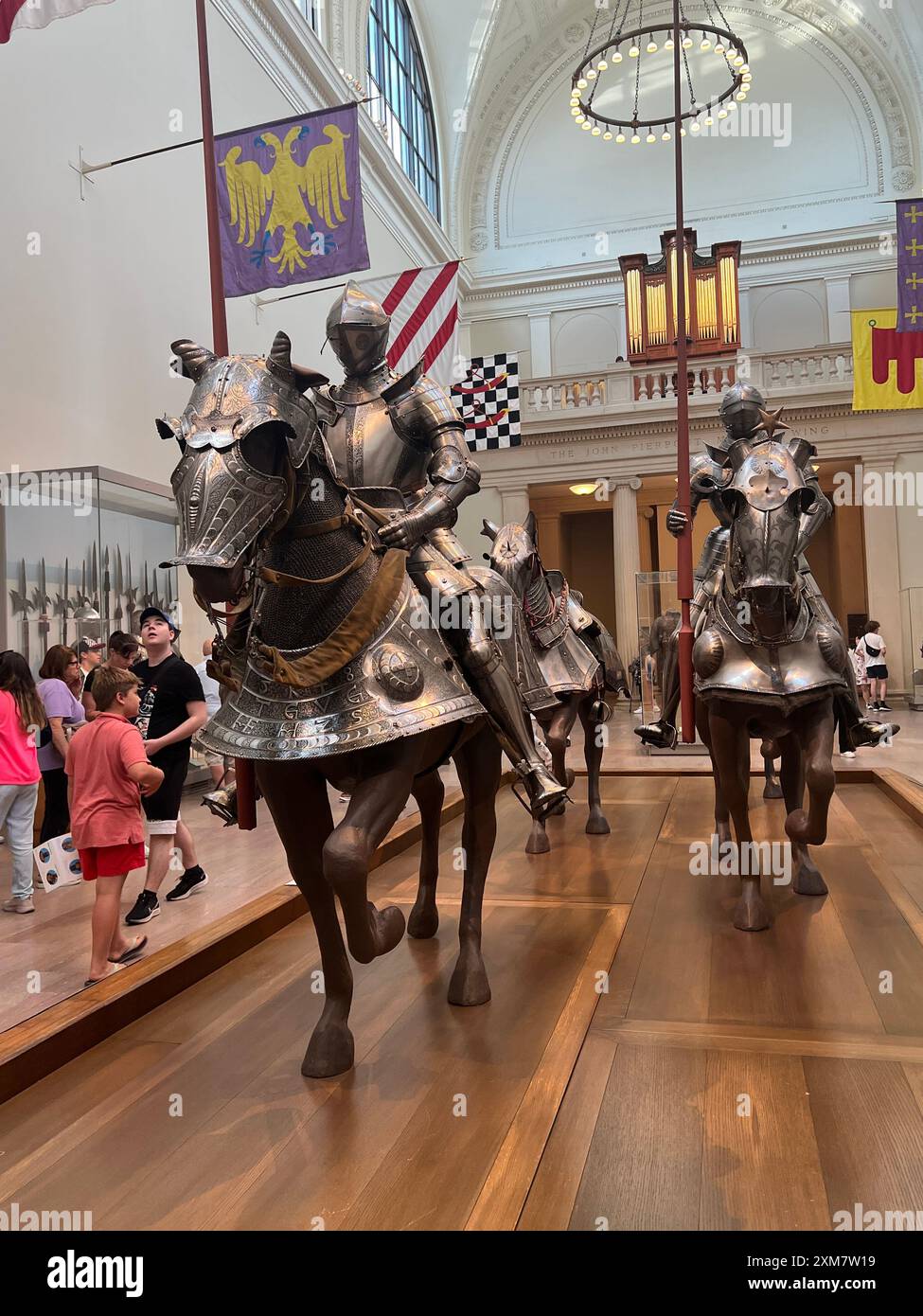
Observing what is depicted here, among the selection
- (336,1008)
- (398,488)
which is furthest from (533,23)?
(336,1008)

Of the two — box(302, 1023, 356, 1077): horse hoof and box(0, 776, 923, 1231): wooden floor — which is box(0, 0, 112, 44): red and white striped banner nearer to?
box(0, 776, 923, 1231): wooden floor

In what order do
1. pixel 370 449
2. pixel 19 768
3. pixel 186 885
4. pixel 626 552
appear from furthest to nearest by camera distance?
pixel 626 552
pixel 186 885
pixel 19 768
pixel 370 449

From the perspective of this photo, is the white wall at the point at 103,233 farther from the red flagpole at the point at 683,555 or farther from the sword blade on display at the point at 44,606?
the red flagpole at the point at 683,555

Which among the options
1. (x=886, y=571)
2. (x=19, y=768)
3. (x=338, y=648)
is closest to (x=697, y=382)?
(x=886, y=571)

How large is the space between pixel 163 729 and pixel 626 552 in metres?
14.5

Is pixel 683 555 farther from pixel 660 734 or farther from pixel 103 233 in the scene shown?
pixel 103 233

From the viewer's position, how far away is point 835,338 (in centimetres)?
2056

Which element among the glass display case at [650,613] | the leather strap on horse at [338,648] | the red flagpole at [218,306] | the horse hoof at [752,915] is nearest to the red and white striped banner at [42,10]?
the red flagpole at [218,306]

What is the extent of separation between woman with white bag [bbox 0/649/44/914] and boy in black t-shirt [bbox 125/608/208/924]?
757mm

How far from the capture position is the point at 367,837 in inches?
93.7

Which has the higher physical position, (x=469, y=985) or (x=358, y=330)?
(x=358, y=330)

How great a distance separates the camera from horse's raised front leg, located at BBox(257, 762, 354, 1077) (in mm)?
2584

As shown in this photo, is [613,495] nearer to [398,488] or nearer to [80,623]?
[80,623]

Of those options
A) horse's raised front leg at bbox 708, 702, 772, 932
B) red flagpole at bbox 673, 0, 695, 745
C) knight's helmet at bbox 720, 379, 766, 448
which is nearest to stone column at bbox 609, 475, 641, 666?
red flagpole at bbox 673, 0, 695, 745
